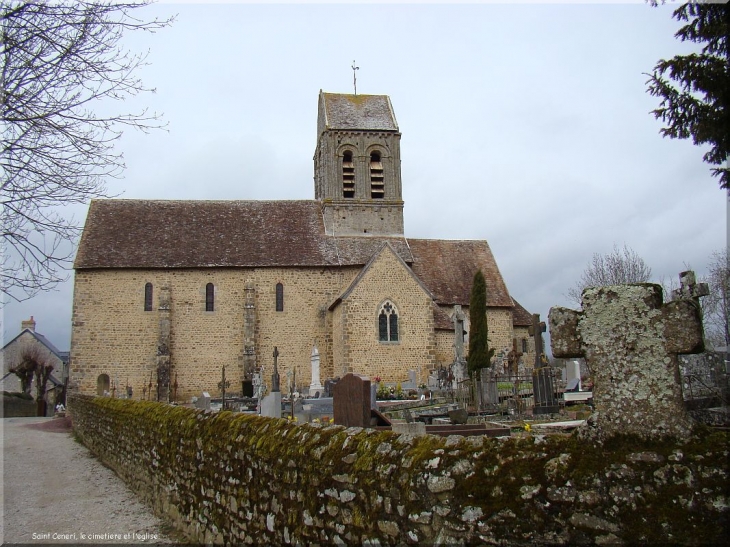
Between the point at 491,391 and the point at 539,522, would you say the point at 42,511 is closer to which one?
the point at 539,522

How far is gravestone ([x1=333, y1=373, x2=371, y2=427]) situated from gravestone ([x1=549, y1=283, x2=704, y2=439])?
401 centimetres

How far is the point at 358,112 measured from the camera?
110ft

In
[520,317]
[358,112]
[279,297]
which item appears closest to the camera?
[279,297]

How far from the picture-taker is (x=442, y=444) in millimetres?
3682

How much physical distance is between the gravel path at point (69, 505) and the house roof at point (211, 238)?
13.8 meters

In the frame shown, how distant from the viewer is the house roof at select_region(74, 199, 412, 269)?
92.8 feet

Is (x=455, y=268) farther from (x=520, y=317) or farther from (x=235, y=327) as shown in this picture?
(x=235, y=327)

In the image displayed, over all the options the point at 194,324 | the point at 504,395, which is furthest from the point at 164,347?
the point at 504,395

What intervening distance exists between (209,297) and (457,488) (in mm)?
26296

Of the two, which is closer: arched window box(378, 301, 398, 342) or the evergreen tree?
the evergreen tree

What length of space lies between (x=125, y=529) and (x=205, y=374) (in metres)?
20.0

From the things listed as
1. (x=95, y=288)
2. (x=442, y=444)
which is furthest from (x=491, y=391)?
(x=95, y=288)

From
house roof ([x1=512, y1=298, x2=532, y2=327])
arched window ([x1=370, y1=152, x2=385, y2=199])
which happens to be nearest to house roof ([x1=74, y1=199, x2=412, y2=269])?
arched window ([x1=370, y1=152, x2=385, y2=199])

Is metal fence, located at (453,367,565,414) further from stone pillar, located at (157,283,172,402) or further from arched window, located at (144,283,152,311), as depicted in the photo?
arched window, located at (144,283,152,311)
